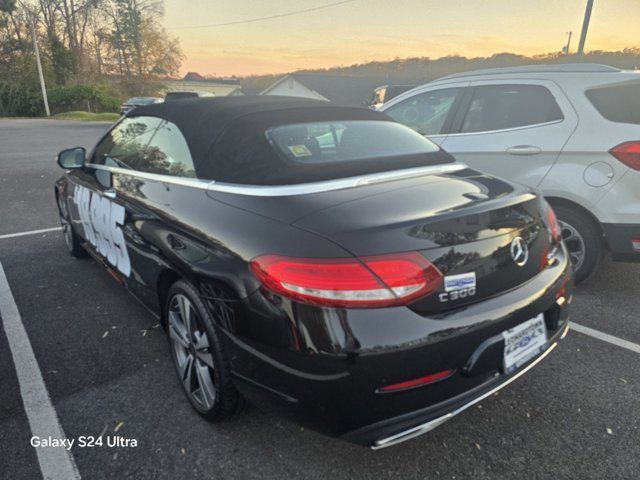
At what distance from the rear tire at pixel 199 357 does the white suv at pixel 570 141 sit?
2922mm

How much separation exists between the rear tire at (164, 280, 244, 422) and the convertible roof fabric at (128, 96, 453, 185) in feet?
2.05

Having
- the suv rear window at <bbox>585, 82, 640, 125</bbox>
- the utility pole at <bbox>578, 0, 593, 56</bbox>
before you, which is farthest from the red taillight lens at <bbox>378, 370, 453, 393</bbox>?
the utility pole at <bbox>578, 0, 593, 56</bbox>

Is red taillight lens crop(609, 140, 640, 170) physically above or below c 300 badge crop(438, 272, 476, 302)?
above

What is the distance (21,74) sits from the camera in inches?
1428

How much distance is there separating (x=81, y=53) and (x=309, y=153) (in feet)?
165

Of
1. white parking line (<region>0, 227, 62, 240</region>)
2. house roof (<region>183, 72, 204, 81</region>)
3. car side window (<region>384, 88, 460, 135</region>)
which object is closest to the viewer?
car side window (<region>384, 88, 460, 135</region>)

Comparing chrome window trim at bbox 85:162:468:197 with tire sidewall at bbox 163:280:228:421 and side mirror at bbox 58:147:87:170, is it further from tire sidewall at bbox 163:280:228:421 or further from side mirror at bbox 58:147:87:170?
side mirror at bbox 58:147:87:170

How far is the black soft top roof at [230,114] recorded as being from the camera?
2.40 metres

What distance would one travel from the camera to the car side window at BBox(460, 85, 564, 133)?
12.1ft

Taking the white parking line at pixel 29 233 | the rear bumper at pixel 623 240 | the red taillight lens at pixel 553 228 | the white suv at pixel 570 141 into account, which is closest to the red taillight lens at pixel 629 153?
the white suv at pixel 570 141

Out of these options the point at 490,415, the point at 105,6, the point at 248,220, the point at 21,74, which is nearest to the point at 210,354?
the point at 248,220

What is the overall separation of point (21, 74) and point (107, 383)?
43338 mm

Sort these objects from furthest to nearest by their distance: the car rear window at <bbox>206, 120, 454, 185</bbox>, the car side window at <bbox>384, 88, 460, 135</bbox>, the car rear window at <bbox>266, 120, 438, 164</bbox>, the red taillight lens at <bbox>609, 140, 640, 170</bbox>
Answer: the car side window at <bbox>384, 88, 460, 135</bbox> → the red taillight lens at <bbox>609, 140, 640, 170</bbox> → the car rear window at <bbox>266, 120, 438, 164</bbox> → the car rear window at <bbox>206, 120, 454, 185</bbox>

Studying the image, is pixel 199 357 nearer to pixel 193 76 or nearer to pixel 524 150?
pixel 524 150
